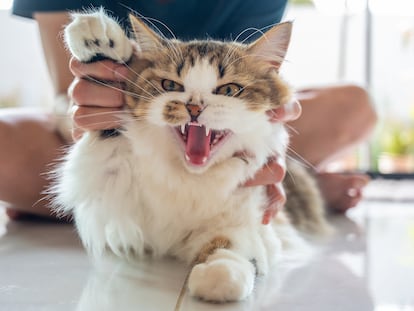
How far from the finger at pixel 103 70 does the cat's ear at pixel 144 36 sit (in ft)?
0.19

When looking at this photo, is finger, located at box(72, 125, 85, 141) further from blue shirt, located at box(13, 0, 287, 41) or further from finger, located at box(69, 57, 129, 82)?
blue shirt, located at box(13, 0, 287, 41)

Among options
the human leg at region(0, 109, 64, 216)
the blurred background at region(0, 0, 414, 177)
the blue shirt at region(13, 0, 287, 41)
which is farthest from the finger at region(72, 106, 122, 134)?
the blurred background at region(0, 0, 414, 177)

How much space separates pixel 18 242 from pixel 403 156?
6.36 feet

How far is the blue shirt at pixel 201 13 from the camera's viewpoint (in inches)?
60.4

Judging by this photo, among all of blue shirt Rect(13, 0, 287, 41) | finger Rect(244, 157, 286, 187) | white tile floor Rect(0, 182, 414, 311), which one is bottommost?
white tile floor Rect(0, 182, 414, 311)

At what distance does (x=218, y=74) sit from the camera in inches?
37.9

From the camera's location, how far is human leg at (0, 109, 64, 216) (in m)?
1.44

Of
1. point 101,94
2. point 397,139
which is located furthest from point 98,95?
point 397,139

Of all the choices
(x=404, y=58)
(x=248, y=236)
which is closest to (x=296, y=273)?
(x=248, y=236)

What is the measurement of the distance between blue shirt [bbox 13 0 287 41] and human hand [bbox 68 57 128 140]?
56 centimetres

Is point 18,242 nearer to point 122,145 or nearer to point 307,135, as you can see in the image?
point 122,145

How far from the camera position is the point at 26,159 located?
1.45 m

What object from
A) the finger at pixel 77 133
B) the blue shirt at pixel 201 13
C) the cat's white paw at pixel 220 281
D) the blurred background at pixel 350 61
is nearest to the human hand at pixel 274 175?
the cat's white paw at pixel 220 281

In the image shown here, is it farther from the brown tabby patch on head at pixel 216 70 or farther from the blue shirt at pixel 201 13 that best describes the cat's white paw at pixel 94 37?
the blue shirt at pixel 201 13
